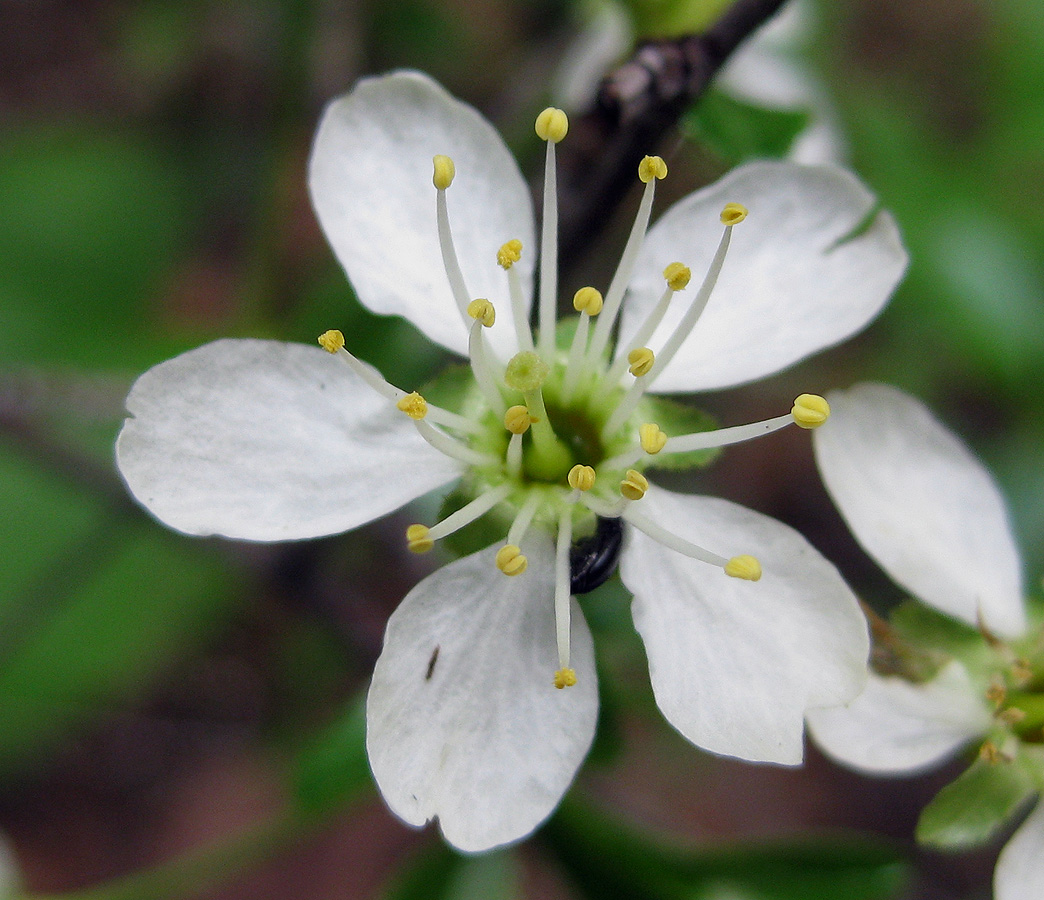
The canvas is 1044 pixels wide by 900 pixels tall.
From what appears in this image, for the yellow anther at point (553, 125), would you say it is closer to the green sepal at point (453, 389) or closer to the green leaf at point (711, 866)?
the green sepal at point (453, 389)

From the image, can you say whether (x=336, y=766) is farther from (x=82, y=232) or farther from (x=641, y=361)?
(x=82, y=232)

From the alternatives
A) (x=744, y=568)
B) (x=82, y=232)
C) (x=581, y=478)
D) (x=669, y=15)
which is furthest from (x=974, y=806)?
(x=82, y=232)

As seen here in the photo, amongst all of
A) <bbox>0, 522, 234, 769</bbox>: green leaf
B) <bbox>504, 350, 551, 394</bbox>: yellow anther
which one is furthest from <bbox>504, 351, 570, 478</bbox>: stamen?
<bbox>0, 522, 234, 769</bbox>: green leaf

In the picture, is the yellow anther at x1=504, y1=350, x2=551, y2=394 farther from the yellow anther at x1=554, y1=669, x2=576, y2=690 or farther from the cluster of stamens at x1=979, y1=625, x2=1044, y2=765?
the cluster of stamens at x1=979, y1=625, x2=1044, y2=765

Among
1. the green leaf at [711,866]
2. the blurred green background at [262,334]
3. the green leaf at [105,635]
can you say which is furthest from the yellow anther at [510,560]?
the green leaf at [105,635]

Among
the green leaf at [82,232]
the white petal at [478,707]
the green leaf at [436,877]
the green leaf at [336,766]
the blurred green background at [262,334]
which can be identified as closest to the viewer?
the white petal at [478,707]

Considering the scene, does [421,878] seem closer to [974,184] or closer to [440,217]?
[440,217]
